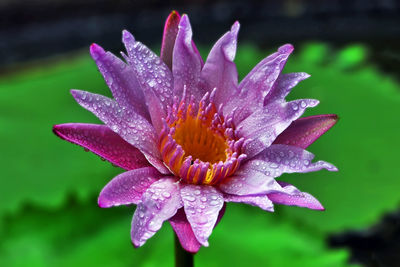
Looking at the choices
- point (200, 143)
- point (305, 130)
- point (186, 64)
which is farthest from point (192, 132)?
point (305, 130)

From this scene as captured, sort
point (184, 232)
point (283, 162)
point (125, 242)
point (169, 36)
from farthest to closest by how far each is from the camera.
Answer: point (125, 242) → point (169, 36) → point (283, 162) → point (184, 232)

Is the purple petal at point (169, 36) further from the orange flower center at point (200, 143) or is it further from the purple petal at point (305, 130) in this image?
the purple petal at point (305, 130)

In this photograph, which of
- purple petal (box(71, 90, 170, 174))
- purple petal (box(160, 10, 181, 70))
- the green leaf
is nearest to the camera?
purple petal (box(71, 90, 170, 174))

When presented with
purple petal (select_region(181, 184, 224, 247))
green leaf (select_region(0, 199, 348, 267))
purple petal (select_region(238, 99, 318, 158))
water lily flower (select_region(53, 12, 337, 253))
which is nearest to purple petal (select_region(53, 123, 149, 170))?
water lily flower (select_region(53, 12, 337, 253))

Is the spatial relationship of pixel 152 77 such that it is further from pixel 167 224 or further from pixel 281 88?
pixel 167 224

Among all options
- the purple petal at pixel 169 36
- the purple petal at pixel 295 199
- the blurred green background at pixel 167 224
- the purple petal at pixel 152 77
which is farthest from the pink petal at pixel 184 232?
the blurred green background at pixel 167 224

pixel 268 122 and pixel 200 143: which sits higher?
pixel 268 122

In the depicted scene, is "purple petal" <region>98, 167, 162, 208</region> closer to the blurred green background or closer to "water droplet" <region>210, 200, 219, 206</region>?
"water droplet" <region>210, 200, 219, 206</region>
